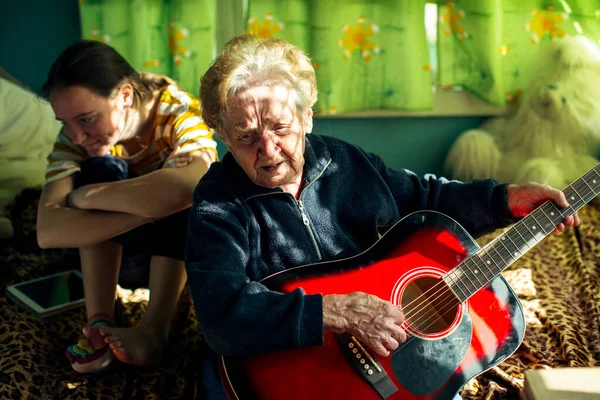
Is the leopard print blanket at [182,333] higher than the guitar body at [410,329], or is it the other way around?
the guitar body at [410,329]

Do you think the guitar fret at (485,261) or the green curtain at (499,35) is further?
the green curtain at (499,35)

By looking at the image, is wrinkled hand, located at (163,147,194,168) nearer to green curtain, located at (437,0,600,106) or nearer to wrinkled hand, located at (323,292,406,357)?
wrinkled hand, located at (323,292,406,357)

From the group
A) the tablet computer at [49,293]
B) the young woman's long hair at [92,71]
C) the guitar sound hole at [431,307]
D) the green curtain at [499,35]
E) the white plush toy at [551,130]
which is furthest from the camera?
the green curtain at [499,35]

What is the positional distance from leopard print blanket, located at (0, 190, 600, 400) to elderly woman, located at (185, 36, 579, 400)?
1.45ft

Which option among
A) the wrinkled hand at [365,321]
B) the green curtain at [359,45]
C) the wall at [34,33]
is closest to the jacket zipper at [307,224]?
the wrinkled hand at [365,321]

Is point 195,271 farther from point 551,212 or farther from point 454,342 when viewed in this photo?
point 551,212

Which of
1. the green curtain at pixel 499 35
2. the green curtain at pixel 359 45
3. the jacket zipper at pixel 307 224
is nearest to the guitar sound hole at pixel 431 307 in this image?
the jacket zipper at pixel 307 224

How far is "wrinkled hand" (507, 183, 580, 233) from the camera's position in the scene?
57.5 inches

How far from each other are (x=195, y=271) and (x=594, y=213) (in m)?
1.89

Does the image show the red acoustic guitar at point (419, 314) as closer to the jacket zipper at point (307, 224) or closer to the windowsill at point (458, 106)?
the jacket zipper at point (307, 224)

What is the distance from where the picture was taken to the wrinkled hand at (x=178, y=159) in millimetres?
1782

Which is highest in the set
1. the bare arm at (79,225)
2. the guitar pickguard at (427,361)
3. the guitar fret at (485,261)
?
the guitar fret at (485,261)

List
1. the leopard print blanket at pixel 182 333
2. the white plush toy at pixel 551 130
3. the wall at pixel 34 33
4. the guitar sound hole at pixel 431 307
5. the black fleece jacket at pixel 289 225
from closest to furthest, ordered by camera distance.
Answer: the black fleece jacket at pixel 289 225, the guitar sound hole at pixel 431 307, the leopard print blanket at pixel 182 333, the white plush toy at pixel 551 130, the wall at pixel 34 33

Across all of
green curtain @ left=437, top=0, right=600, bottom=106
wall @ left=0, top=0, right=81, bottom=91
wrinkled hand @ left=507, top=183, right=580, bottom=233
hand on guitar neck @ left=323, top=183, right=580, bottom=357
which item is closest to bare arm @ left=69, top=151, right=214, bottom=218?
hand on guitar neck @ left=323, top=183, right=580, bottom=357
